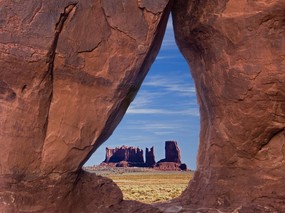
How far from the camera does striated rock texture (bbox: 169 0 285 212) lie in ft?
31.4

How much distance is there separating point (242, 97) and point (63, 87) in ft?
11.6

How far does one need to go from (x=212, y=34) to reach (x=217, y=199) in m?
3.24

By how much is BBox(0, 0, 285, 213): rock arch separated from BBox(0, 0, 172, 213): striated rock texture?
0.05 feet

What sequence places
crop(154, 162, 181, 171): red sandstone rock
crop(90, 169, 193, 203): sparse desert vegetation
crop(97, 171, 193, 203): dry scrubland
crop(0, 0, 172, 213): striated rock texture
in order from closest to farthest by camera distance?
1. crop(0, 0, 172, 213): striated rock texture
2. crop(97, 171, 193, 203): dry scrubland
3. crop(90, 169, 193, 203): sparse desert vegetation
4. crop(154, 162, 181, 171): red sandstone rock

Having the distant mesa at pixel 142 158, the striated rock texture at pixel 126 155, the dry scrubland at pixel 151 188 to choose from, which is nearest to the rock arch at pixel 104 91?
the dry scrubland at pixel 151 188

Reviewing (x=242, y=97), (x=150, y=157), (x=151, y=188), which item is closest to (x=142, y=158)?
(x=150, y=157)

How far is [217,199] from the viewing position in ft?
33.3

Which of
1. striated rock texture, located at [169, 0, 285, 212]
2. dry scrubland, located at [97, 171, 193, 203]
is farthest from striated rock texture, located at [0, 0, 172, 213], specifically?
dry scrubland, located at [97, 171, 193, 203]

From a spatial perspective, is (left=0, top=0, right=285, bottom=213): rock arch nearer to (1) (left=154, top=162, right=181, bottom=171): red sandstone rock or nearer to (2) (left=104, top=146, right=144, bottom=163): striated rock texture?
(1) (left=154, top=162, right=181, bottom=171): red sandstone rock

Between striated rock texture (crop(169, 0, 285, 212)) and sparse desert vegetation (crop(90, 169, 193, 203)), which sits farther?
sparse desert vegetation (crop(90, 169, 193, 203))

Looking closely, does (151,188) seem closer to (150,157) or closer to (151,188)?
(151,188)

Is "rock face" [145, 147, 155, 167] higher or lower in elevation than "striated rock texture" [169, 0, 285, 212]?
higher

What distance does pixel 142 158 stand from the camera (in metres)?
99.7

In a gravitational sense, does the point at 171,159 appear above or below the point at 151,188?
above
